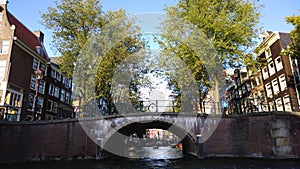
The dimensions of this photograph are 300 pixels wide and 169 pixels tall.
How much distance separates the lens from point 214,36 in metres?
17.0

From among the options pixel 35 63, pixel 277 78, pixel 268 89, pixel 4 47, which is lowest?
pixel 268 89

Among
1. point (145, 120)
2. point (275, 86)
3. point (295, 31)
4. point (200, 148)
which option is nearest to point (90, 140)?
point (145, 120)

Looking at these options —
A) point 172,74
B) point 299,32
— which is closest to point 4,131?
point 172,74

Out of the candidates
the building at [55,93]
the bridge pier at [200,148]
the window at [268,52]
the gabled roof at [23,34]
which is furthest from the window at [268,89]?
the gabled roof at [23,34]

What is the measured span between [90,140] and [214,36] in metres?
11.7

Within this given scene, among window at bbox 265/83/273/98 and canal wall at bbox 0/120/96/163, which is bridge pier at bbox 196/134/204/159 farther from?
window at bbox 265/83/273/98

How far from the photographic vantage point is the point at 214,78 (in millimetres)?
17609

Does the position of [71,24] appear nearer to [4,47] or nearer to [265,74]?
[4,47]

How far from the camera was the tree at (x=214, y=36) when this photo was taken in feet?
54.9

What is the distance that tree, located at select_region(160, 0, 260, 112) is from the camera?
16734 mm

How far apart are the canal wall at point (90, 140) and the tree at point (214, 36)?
4.18m

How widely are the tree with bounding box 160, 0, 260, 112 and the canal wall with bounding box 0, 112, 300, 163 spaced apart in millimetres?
4185

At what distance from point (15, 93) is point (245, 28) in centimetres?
2372

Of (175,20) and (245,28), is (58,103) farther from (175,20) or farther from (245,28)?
(245,28)
